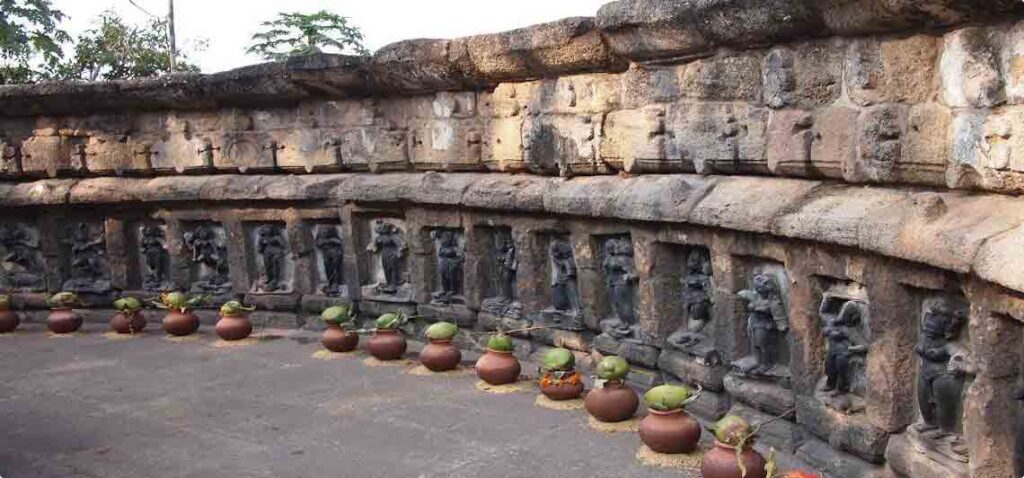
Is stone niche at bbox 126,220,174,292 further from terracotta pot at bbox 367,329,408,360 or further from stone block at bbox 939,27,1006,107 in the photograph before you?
stone block at bbox 939,27,1006,107

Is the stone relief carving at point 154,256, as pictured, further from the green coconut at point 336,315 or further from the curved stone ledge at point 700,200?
the green coconut at point 336,315

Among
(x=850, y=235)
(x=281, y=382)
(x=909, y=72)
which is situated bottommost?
(x=281, y=382)

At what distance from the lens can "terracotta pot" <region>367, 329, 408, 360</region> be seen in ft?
23.3

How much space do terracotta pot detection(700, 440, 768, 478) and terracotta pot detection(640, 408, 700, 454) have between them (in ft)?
1.50

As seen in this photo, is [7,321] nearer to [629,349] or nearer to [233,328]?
[233,328]

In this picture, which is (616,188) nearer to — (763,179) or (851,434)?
(763,179)

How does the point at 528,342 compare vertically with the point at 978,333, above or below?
below

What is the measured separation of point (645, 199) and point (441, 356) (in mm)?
2044

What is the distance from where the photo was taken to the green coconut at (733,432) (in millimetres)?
4074

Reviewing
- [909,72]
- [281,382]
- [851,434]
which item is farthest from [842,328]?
[281,382]

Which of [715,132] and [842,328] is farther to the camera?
[715,132]

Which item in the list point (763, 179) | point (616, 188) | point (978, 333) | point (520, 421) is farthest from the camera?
point (616, 188)

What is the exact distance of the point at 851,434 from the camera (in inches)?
159

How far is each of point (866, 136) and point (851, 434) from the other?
1.29 m
